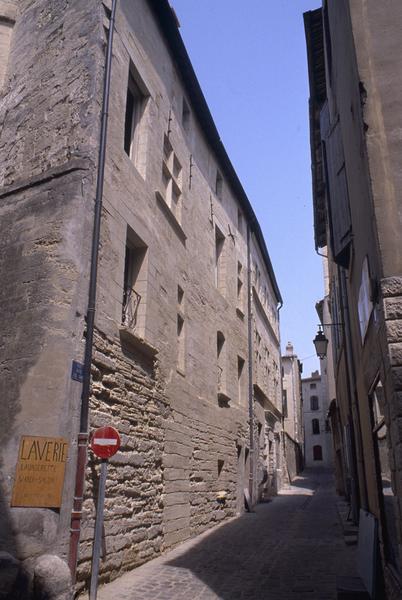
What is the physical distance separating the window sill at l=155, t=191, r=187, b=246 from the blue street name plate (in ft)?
13.6

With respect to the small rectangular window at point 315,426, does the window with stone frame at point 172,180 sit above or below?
above

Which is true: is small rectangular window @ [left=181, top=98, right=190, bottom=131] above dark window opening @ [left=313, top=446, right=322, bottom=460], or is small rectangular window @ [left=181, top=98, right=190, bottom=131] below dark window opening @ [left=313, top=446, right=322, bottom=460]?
above

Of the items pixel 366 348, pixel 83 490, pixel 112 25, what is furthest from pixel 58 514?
pixel 112 25

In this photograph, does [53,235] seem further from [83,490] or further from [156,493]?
[156,493]

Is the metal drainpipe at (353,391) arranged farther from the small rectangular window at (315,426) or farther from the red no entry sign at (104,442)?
the small rectangular window at (315,426)

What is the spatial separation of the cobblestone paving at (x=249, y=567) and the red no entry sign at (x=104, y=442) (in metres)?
1.52

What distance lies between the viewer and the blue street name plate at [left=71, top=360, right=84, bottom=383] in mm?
5898

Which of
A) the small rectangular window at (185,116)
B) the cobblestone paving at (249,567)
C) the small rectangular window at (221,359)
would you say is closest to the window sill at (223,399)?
the small rectangular window at (221,359)

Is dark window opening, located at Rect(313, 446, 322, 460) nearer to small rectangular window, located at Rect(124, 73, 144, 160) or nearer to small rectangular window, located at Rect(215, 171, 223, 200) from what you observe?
small rectangular window, located at Rect(215, 171, 223, 200)

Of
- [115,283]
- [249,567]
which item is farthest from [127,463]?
[115,283]

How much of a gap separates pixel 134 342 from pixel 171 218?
3233 millimetres

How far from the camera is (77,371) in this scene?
5965mm

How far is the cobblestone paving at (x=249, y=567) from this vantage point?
5.78 metres

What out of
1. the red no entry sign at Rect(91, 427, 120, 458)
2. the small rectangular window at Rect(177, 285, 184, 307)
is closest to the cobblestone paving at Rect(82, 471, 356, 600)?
the red no entry sign at Rect(91, 427, 120, 458)
